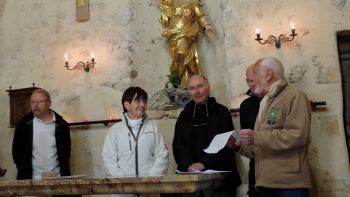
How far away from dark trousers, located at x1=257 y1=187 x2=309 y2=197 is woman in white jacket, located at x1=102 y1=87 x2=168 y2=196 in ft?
2.54

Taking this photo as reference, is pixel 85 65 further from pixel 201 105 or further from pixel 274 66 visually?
pixel 274 66

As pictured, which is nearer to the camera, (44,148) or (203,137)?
(203,137)

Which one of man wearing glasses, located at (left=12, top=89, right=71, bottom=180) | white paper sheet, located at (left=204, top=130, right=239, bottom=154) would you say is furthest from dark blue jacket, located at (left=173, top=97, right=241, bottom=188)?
man wearing glasses, located at (left=12, top=89, right=71, bottom=180)

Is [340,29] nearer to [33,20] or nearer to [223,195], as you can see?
[223,195]

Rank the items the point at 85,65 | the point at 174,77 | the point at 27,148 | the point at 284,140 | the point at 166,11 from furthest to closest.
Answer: the point at 85,65 → the point at 166,11 → the point at 174,77 → the point at 27,148 → the point at 284,140

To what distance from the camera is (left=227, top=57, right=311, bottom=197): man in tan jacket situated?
248 centimetres

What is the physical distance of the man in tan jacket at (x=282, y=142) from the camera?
2.48 meters

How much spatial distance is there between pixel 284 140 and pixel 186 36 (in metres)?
2.48

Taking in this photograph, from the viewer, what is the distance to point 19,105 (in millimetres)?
5105

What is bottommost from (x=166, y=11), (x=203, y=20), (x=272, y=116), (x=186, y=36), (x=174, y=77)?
(x=272, y=116)

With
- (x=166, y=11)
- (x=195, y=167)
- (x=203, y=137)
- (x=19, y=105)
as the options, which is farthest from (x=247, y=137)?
(x=19, y=105)

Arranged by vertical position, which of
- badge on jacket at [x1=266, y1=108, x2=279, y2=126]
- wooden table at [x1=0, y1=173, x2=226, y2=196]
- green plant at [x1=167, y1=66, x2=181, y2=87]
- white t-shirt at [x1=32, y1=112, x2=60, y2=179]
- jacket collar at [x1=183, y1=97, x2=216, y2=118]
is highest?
green plant at [x1=167, y1=66, x2=181, y2=87]

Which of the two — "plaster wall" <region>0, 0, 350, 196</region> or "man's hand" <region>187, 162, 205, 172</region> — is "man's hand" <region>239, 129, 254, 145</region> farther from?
"plaster wall" <region>0, 0, 350, 196</region>

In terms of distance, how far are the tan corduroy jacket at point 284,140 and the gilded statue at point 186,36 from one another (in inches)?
84.0
